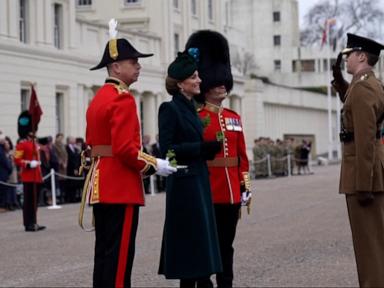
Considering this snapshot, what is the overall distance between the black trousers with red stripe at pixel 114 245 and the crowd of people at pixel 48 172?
14289 millimetres

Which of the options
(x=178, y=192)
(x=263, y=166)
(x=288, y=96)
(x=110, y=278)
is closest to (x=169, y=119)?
(x=178, y=192)

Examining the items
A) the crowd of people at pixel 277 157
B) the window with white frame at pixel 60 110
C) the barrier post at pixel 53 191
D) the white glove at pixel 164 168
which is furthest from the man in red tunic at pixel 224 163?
the crowd of people at pixel 277 157

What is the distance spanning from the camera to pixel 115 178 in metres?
7.56

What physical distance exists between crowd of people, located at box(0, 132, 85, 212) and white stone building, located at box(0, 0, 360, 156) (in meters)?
3.98

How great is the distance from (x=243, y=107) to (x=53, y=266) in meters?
40.3

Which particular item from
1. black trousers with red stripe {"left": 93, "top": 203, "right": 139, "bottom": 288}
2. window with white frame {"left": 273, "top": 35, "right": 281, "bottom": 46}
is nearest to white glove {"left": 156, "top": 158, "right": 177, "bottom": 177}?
black trousers with red stripe {"left": 93, "top": 203, "right": 139, "bottom": 288}

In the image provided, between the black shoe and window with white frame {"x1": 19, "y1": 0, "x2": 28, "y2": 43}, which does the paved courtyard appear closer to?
the black shoe

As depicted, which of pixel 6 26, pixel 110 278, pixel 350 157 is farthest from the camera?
pixel 6 26

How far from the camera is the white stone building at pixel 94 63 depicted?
3022 cm

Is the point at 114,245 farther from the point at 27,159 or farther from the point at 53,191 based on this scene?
the point at 53,191

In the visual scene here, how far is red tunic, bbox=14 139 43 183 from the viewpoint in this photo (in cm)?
1720

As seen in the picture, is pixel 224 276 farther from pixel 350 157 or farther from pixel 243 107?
pixel 243 107

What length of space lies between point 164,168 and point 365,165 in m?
1.70

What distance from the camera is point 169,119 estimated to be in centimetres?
833
